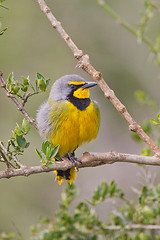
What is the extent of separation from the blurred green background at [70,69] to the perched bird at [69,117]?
425 cm

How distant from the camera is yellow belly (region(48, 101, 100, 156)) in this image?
3121 millimetres

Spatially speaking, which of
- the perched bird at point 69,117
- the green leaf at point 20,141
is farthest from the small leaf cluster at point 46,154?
the perched bird at point 69,117

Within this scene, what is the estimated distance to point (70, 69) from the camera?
28.4ft

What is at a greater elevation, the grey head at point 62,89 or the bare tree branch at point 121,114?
the grey head at point 62,89

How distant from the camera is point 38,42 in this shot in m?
8.67

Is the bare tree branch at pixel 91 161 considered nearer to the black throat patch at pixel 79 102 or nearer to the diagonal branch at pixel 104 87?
the diagonal branch at pixel 104 87

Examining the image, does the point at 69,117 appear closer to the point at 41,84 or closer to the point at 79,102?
the point at 79,102

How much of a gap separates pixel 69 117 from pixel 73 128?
9cm

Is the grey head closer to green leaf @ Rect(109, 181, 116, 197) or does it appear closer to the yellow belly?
the yellow belly

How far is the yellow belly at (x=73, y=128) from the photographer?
3.12m

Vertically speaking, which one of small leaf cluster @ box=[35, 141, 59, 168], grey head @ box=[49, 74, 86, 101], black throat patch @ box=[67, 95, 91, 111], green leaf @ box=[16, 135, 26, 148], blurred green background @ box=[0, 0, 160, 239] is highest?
blurred green background @ box=[0, 0, 160, 239]

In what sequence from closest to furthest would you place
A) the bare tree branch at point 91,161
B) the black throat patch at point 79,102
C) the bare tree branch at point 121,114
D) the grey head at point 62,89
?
the bare tree branch at point 91,161 < the bare tree branch at point 121,114 < the black throat patch at point 79,102 < the grey head at point 62,89

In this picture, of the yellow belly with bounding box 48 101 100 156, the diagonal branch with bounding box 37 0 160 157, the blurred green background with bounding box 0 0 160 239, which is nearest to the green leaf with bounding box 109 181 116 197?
the yellow belly with bounding box 48 101 100 156

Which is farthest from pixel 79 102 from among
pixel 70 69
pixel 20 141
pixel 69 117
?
pixel 70 69
